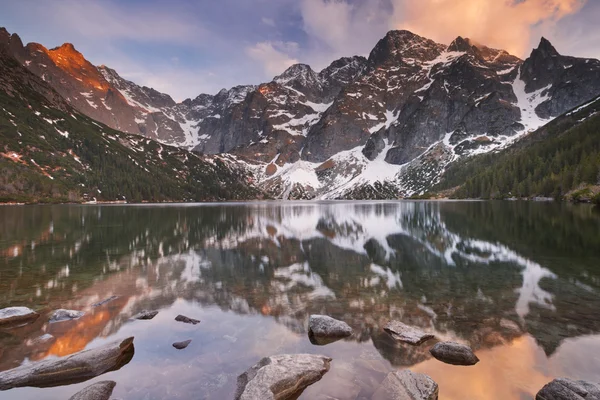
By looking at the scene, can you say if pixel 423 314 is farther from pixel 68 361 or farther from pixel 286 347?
pixel 68 361

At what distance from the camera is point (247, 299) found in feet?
59.0

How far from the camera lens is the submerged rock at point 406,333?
1212 cm

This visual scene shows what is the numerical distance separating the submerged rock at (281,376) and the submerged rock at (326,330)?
180 cm

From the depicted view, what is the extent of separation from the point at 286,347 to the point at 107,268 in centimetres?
1930

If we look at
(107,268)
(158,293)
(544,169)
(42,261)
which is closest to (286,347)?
(158,293)

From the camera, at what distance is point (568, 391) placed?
822 cm

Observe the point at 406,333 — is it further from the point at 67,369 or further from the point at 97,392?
the point at 67,369

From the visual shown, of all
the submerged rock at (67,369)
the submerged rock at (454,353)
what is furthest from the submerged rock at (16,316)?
the submerged rock at (454,353)

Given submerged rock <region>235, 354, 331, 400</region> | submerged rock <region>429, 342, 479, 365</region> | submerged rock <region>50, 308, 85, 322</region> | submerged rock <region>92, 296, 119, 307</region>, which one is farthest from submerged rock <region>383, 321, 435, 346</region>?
submerged rock <region>92, 296, 119, 307</region>

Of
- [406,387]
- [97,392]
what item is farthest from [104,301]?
[406,387]

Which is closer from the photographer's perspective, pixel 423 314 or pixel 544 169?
pixel 423 314

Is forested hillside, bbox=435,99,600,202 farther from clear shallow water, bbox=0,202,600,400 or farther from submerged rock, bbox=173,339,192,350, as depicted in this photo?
submerged rock, bbox=173,339,192,350

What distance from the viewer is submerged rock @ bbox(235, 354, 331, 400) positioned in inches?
330

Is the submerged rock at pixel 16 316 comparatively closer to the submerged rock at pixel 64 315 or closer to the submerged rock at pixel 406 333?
the submerged rock at pixel 64 315
